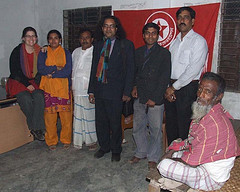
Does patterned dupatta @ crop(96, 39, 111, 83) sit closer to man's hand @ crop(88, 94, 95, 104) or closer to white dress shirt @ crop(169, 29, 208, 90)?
man's hand @ crop(88, 94, 95, 104)

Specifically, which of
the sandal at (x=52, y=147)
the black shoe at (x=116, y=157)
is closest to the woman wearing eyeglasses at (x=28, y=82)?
the sandal at (x=52, y=147)

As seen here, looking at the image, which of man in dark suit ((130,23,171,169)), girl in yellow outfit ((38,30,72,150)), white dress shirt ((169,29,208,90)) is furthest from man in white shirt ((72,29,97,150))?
white dress shirt ((169,29,208,90))

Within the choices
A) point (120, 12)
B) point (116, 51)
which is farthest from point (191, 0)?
point (116, 51)

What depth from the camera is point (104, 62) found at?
330 centimetres

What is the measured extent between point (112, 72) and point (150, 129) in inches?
35.6

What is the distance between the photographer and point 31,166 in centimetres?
342

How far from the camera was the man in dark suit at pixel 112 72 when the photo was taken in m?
3.24

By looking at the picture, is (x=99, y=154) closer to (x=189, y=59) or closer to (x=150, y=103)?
(x=150, y=103)

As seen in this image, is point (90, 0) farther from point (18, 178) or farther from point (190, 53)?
point (18, 178)

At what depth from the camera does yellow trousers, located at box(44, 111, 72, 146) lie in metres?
3.88

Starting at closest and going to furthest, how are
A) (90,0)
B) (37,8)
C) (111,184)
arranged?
(111,184) < (90,0) < (37,8)

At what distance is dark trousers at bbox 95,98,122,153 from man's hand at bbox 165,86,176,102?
0.63 meters

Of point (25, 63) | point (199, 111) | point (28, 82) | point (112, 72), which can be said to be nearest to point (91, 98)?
point (112, 72)

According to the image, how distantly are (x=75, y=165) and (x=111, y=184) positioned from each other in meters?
0.69
